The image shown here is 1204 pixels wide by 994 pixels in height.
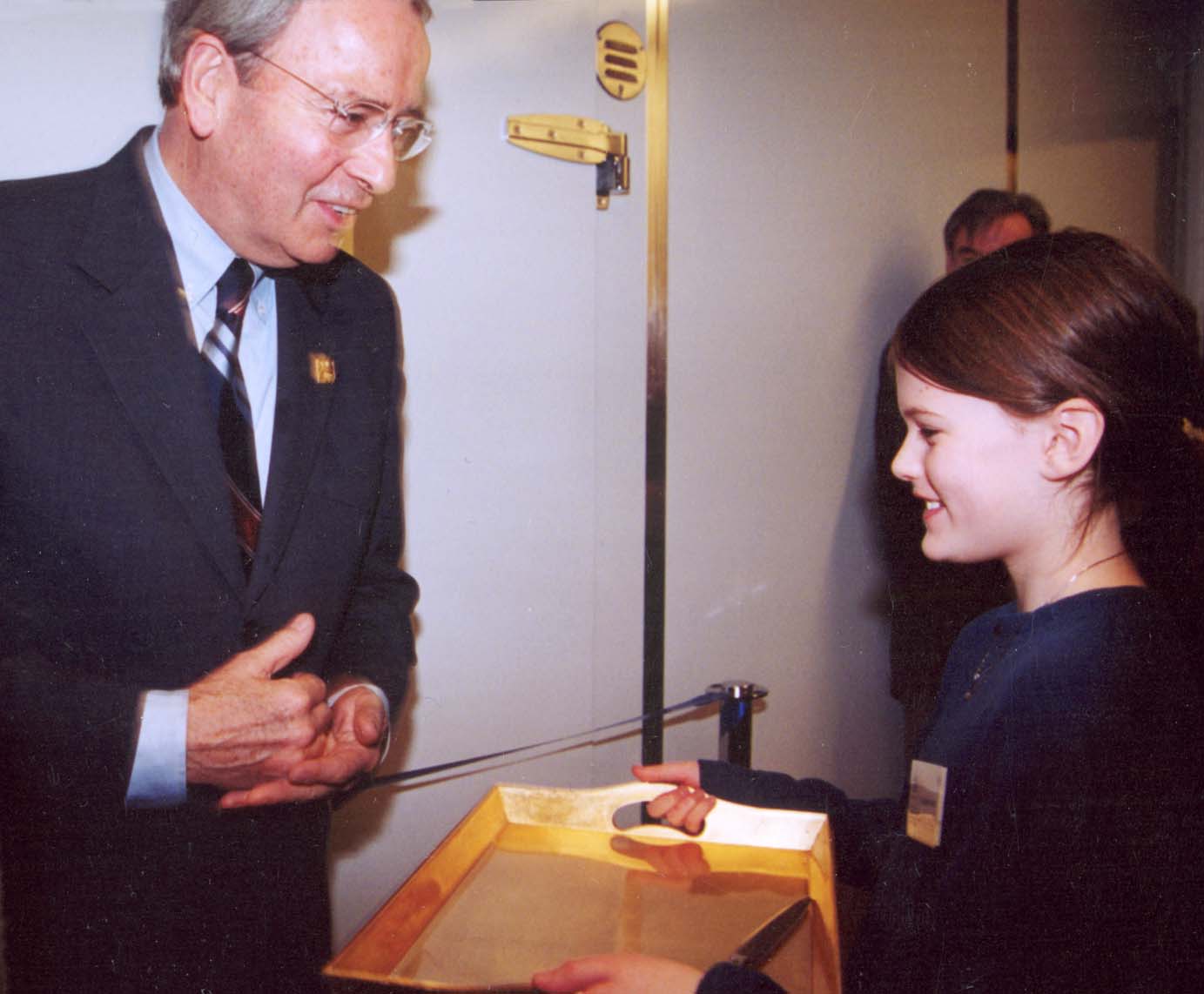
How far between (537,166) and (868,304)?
2.61 feet

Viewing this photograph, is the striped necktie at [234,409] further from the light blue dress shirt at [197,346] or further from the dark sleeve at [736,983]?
the dark sleeve at [736,983]

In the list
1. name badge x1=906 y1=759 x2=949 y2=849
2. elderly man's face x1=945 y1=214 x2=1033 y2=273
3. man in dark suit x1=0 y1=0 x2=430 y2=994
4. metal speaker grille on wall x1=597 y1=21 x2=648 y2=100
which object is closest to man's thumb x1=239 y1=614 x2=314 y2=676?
man in dark suit x1=0 y1=0 x2=430 y2=994

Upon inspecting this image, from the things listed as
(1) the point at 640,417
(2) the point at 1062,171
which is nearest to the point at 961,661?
(1) the point at 640,417

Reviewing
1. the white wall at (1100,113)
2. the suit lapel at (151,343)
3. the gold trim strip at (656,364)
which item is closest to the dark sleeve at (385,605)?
the suit lapel at (151,343)

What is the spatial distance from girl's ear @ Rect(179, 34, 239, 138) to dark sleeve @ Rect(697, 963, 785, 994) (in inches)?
32.6

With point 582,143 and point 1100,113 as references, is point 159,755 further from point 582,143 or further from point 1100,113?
point 1100,113

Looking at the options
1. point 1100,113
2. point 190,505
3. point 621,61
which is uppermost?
point 1100,113

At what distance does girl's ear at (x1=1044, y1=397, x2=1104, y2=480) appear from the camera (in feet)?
2.66

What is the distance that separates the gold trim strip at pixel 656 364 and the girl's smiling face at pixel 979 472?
0.56 m

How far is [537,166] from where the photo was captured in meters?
1.24

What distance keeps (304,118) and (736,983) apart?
82 centimetres

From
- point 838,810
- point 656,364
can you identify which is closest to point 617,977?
point 838,810

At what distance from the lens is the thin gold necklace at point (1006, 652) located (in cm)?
83

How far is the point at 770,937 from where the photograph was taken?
67 centimetres
